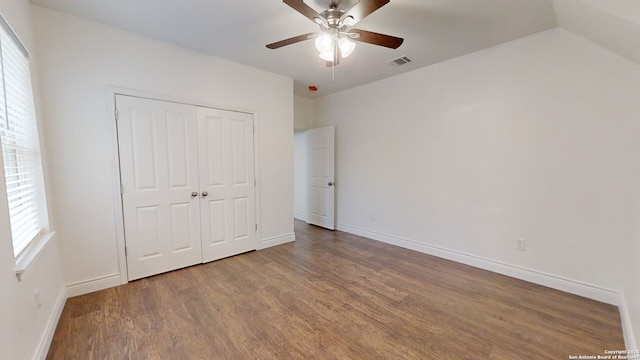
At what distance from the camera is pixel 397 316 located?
2.13 metres

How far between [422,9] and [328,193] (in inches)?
130

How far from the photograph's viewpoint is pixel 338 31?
1.97 metres

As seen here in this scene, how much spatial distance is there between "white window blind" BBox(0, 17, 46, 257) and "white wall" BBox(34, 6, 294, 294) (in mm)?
280

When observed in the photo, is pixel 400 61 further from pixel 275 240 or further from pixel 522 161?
pixel 275 240

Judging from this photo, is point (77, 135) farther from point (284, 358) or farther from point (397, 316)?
point (397, 316)

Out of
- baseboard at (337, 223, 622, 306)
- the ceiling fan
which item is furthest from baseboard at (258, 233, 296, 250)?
the ceiling fan

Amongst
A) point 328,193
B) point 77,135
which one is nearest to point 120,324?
point 77,135

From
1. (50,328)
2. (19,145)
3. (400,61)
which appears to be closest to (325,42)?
(400,61)

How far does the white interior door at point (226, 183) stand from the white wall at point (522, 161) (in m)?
2.11

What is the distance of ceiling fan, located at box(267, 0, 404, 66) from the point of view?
1.67 metres

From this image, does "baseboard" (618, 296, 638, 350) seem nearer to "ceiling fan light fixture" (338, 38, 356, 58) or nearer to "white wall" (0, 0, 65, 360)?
"ceiling fan light fixture" (338, 38, 356, 58)

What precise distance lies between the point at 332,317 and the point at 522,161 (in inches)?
103

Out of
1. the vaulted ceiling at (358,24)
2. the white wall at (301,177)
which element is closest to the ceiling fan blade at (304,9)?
the vaulted ceiling at (358,24)

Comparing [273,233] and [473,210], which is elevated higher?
[473,210]
